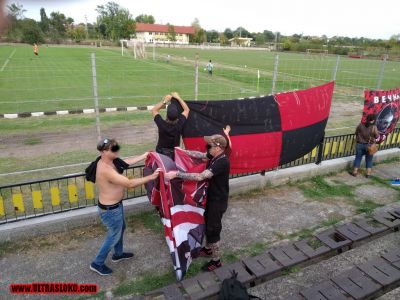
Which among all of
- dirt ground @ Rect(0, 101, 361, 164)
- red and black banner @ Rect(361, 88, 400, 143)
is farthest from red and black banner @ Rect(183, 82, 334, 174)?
dirt ground @ Rect(0, 101, 361, 164)

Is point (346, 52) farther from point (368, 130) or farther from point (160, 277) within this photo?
point (160, 277)

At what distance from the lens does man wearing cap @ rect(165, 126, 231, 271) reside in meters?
4.28

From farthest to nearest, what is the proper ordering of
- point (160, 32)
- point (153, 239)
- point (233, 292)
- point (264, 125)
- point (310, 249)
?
point (160, 32)
point (264, 125)
point (153, 239)
point (310, 249)
point (233, 292)

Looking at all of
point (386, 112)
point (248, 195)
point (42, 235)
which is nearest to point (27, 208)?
point (42, 235)

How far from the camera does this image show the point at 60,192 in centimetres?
662

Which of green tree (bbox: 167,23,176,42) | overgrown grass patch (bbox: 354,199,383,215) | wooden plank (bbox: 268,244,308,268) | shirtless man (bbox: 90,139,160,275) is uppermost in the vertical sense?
green tree (bbox: 167,23,176,42)

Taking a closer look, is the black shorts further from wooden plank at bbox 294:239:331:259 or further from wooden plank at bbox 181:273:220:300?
wooden plank at bbox 294:239:331:259

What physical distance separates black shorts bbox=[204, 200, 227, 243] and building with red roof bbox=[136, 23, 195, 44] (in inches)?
4035

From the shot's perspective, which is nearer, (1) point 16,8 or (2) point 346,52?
(1) point 16,8

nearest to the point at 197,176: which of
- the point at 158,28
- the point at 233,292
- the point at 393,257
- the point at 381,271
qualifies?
the point at 233,292

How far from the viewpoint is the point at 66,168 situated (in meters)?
8.01

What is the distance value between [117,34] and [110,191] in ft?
228

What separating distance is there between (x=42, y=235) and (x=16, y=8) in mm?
5161

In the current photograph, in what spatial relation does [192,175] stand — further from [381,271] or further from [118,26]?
[118,26]
